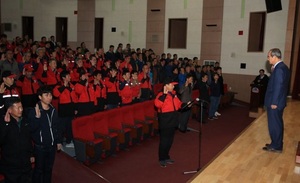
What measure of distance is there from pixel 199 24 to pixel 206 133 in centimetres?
711

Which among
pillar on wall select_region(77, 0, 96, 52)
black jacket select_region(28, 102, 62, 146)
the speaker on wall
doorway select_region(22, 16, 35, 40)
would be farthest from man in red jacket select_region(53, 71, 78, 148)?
doorway select_region(22, 16, 35, 40)

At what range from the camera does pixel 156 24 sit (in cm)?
1473

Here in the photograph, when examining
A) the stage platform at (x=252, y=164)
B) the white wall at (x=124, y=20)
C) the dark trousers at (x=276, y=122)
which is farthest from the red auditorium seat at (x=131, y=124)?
the white wall at (x=124, y=20)

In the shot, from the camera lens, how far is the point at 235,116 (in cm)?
1066

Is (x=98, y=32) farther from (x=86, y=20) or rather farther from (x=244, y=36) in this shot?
(x=244, y=36)

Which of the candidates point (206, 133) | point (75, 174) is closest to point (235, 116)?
point (206, 133)

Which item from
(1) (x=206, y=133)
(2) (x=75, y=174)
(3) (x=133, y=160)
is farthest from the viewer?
(1) (x=206, y=133)

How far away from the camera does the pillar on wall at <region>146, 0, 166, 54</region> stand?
47.8 feet

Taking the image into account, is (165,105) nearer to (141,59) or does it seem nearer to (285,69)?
(285,69)

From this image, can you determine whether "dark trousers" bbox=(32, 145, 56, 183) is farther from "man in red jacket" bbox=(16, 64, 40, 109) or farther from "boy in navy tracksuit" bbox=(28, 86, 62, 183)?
"man in red jacket" bbox=(16, 64, 40, 109)

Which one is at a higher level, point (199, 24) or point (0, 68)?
point (199, 24)

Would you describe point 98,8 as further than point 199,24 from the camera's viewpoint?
Yes

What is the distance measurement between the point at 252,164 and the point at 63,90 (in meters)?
4.07

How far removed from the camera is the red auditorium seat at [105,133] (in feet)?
19.4
